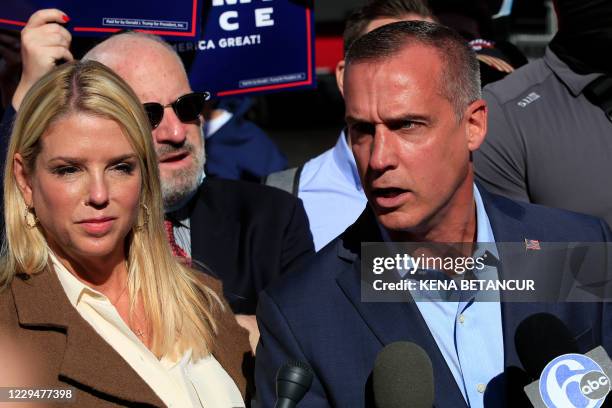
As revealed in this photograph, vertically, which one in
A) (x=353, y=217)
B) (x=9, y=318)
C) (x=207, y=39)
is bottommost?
(x=353, y=217)

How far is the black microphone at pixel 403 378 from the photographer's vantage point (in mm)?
2279

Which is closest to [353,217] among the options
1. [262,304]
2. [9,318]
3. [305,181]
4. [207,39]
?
[305,181]

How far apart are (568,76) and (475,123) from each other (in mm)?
923

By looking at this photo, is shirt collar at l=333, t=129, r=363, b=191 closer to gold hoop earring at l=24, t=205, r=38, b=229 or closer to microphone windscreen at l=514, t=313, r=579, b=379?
gold hoop earring at l=24, t=205, r=38, b=229

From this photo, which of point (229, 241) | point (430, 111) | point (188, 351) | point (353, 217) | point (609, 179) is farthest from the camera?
point (353, 217)

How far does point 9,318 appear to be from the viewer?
2.85m

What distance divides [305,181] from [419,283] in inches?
60.0

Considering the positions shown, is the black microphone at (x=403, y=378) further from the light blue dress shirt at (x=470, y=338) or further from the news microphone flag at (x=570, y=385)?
the light blue dress shirt at (x=470, y=338)

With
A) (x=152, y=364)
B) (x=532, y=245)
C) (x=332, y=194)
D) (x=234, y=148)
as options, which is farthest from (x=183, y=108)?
(x=234, y=148)

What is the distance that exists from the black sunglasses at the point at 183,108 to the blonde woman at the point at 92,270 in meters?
0.59

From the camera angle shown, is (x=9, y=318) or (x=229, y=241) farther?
(x=229, y=241)

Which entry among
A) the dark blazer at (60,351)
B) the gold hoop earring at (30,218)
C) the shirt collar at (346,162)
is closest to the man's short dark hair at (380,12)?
the shirt collar at (346,162)

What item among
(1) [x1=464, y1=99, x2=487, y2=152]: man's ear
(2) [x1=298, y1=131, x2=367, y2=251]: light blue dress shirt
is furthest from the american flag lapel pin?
(2) [x1=298, y1=131, x2=367, y2=251]: light blue dress shirt

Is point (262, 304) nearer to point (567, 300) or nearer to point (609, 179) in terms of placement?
point (567, 300)
